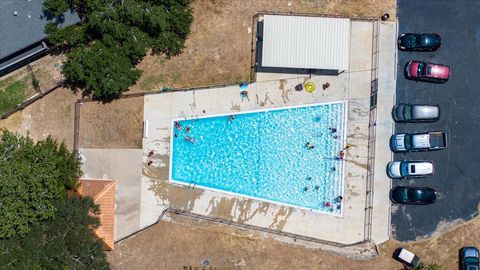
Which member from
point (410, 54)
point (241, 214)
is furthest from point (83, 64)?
point (410, 54)

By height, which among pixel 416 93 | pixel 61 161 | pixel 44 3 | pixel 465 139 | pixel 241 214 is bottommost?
pixel 241 214

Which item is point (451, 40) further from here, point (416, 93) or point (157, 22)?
point (157, 22)

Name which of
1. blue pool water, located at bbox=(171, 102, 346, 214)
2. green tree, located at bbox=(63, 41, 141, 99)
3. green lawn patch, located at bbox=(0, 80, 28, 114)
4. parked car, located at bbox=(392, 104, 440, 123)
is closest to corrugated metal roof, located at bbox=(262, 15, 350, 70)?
blue pool water, located at bbox=(171, 102, 346, 214)

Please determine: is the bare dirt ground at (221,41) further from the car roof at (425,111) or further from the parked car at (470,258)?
the parked car at (470,258)

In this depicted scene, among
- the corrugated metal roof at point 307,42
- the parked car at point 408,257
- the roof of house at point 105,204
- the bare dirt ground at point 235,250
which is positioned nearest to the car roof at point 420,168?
the bare dirt ground at point 235,250

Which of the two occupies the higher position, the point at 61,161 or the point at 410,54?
the point at 410,54

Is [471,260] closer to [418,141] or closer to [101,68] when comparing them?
[418,141]
